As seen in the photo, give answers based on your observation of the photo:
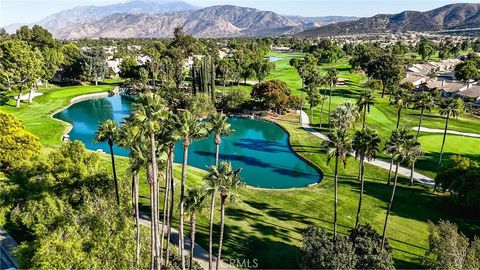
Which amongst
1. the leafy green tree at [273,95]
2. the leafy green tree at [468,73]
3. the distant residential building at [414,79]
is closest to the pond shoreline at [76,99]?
the leafy green tree at [273,95]

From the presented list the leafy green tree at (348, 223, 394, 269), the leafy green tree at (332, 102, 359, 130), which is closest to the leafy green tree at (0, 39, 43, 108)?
the leafy green tree at (332, 102, 359, 130)

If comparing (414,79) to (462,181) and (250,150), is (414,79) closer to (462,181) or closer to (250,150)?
(250,150)

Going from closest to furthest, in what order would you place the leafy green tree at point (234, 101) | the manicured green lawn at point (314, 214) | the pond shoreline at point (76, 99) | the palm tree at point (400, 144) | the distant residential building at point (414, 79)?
the palm tree at point (400, 144), the manicured green lawn at point (314, 214), the pond shoreline at point (76, 99), the leafy green tree at point (234, 101), the distant residential building at point (414, 79)

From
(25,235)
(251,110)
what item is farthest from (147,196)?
(251,110)

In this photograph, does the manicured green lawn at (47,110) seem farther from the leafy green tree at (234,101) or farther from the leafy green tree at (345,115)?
the leafy green tree at (345,115)

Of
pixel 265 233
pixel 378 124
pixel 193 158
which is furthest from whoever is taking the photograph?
pixel 378 124

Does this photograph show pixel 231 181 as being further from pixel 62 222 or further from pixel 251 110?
pixel 251 110

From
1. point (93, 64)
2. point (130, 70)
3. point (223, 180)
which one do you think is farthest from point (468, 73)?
point (223, 180)
